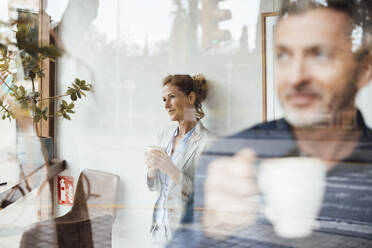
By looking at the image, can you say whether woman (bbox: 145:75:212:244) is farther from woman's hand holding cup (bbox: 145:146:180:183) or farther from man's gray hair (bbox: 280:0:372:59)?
man's gray hair (bbox: 280:0:372:59)

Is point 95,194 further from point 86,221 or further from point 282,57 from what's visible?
point 282,57

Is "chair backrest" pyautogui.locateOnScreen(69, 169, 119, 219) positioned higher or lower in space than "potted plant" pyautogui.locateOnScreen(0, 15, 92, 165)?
lower

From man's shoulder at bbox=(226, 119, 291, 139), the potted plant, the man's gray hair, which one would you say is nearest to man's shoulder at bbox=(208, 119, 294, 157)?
man's shoulder at bbox=(226, 119, 291, 139)

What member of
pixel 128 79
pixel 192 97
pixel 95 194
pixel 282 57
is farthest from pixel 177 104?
pixel 95 194

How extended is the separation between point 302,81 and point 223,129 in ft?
0.76

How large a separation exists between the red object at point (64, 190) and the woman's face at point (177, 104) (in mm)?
425

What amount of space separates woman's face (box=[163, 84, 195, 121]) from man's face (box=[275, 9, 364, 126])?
9.9 inches

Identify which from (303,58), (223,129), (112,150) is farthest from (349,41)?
(112,150)

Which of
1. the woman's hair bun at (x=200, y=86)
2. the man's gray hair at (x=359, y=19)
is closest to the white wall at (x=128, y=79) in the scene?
the woman's hair bun at (x=200, y=86)

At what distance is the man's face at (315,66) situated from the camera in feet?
2.64

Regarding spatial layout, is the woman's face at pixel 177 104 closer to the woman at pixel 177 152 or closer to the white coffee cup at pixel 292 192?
the woman at pixel 177 152

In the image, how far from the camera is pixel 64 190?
1158 mm

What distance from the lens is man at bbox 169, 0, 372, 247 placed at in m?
0.80

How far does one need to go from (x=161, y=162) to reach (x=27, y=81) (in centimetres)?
51
